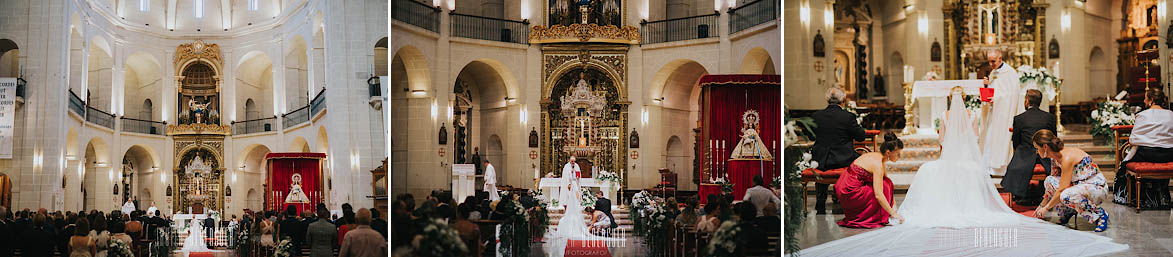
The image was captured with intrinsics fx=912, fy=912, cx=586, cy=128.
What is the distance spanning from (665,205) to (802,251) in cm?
123

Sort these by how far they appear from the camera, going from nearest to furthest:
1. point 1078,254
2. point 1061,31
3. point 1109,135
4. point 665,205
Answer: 1. point 1078,254
2. point 665,205
3. point 1109,135
4. point 1061,31

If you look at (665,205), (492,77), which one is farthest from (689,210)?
(492,77)

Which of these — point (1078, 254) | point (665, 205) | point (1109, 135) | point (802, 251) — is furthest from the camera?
point (1109, 135)

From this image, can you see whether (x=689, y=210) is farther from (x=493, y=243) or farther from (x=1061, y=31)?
(x=1061, y=31)

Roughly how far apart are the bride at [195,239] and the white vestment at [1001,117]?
28.5 feet

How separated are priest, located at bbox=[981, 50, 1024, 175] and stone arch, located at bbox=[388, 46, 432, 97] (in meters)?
5.88

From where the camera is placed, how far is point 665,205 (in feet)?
25.9

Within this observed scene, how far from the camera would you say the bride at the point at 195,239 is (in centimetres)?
1039

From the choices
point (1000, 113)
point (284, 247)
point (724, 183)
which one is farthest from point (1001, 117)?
point (284, 247)

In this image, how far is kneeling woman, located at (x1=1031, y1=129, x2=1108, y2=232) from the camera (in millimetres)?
7613

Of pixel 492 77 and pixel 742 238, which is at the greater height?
pixel 492 77

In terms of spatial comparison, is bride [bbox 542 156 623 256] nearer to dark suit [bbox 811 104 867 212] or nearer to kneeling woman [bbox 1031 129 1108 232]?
dark suit [bbox 811 104 867 212]

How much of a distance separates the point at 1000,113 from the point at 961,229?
2.73m

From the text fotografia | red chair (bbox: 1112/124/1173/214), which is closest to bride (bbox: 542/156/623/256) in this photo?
the text fotografia
